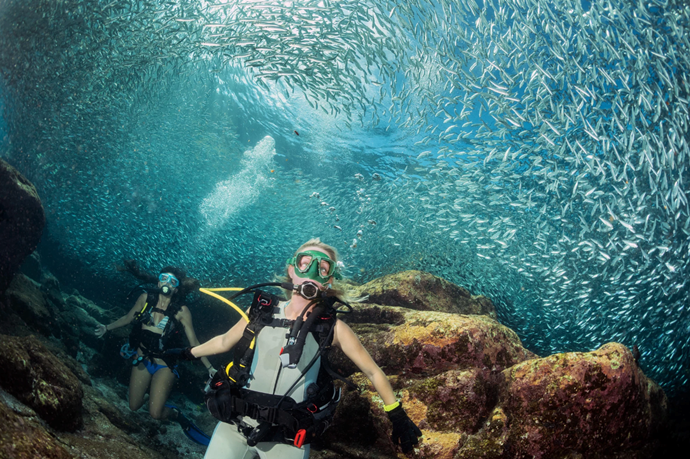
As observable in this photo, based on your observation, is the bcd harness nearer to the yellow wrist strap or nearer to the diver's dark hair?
the yellow wrist strap

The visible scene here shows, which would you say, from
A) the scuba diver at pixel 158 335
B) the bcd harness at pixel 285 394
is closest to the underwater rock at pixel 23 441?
the bcd harness at pixel 285 394

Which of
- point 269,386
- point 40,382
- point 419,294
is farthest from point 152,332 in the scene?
point 419,294

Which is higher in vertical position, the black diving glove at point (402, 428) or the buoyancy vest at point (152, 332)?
the buoyancy vest at point (152, 332)

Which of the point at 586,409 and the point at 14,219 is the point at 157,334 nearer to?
the point at 14,219

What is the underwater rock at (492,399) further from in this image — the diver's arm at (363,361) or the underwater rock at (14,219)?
the underwater rock at (14,219)

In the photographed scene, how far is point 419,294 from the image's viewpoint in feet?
24.6

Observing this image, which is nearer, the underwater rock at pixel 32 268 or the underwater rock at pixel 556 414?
the underwater rock at pixel 556 414

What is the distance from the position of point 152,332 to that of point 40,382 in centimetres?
310

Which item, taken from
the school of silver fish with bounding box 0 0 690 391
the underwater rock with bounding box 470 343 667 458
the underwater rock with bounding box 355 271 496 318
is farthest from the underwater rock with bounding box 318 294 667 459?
the school of silver fish with bounding box 0 0 690 391

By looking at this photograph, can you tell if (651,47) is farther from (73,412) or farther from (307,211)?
(307,211)

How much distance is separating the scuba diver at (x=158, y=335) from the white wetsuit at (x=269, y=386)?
14.1 feet

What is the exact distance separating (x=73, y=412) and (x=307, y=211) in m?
24.2

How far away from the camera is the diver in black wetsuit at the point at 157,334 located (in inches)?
241

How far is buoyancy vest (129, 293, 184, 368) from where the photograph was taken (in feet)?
19.9
